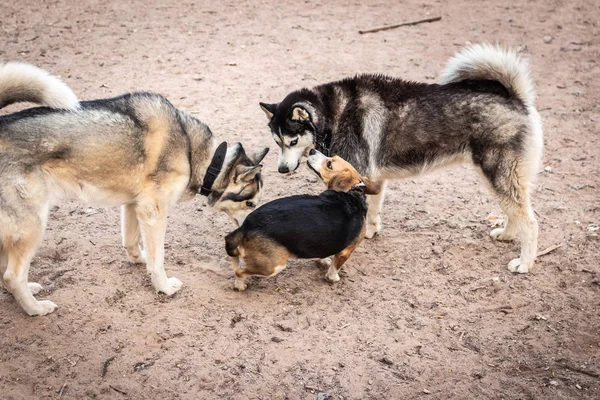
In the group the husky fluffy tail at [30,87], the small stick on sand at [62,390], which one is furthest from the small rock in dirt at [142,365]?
the husky fluffy tail at [30,87]

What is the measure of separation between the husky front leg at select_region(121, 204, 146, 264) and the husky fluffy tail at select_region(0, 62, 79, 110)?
3.98ft

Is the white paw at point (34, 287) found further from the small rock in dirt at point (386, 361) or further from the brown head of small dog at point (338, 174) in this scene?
the small rock in dirt at point (386, 361)

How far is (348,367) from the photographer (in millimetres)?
4348

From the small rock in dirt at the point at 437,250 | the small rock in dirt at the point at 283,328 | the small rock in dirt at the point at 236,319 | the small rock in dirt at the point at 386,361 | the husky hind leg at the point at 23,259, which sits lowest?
the small rock in dirt at the point at 236,319

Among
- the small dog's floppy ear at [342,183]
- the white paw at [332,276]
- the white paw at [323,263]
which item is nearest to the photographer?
the small dog's floppy ear at [342,183]

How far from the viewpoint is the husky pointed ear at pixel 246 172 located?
5.04m

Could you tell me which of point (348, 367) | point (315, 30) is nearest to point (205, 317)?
point (348, 367)

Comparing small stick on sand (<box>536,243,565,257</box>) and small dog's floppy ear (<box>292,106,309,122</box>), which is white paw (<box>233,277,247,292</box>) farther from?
small stick on sand (<box>536,243,565,257</box>)

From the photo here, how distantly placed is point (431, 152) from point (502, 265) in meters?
1.39

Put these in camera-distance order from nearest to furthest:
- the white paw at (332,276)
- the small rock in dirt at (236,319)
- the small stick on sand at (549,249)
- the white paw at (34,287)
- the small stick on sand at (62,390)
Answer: the small stick on sand at (62,390), the small rock in dirt at (236,319), the white paw at (34,287), the white paw at (332,276), the small stick on sand at (549,249)

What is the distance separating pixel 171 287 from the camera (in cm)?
505

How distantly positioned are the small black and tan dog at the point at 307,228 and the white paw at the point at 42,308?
1593 mm

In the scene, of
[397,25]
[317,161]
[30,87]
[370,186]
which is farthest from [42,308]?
[397,25]

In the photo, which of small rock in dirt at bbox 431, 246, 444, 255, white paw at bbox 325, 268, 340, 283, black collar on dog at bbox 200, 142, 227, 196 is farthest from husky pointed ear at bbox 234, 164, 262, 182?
small rock in dirt at bbox 431, 246, 444, 255
